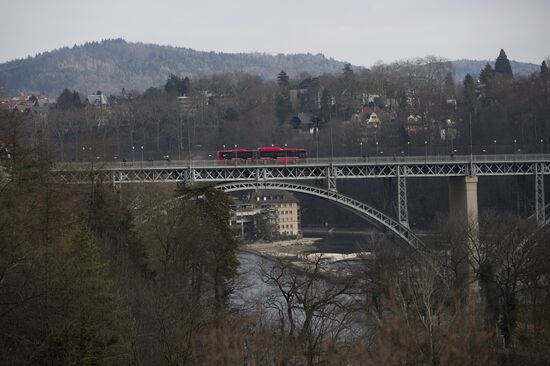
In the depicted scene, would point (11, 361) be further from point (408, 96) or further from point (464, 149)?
point (408, 96)

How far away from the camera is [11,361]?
15125 millimetres

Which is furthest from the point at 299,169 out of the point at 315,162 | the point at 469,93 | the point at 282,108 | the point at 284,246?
the point at 282,108

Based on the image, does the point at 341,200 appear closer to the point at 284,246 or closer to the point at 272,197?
the point at 284,246

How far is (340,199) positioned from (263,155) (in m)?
5.94

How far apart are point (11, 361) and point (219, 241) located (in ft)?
47.9

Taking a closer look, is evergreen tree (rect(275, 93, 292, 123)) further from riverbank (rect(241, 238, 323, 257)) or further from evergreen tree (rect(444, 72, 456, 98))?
riverbank (rect(241, 238, 323, 257))

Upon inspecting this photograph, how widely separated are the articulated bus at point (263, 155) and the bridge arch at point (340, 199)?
6.94 feet

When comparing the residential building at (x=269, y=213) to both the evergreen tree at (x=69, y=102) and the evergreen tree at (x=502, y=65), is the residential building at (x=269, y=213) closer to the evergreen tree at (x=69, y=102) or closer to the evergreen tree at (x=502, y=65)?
the evergreen tree at (x=502, y=65)

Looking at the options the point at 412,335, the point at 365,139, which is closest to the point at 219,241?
the point at 412,335

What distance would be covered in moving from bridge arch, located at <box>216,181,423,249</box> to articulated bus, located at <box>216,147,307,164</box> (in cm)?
211

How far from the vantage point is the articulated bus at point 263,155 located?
46.5m

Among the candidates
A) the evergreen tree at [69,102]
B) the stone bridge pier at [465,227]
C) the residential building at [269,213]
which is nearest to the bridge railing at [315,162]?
the stone bridge pier at [465,227]

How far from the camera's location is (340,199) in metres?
44.3

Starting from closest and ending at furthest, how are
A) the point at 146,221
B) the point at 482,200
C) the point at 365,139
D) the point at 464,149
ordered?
the point at 146,221
the point at 482,200
the point at 464,149
the point at 365,139
